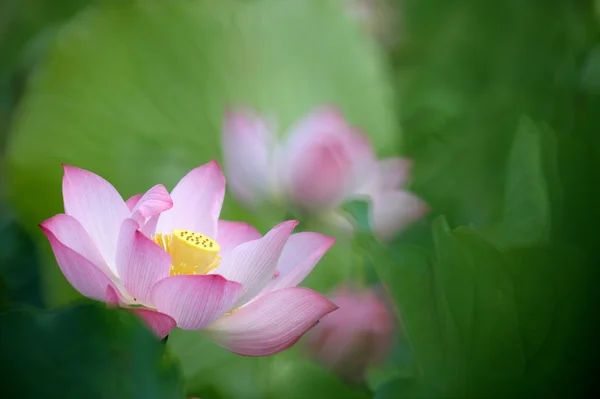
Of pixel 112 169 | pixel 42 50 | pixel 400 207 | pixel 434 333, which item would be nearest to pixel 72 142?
pixel 112 169

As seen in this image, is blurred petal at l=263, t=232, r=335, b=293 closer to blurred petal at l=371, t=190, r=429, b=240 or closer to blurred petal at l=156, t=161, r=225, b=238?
blurred petal at l=156, t=161, r=225, b=238

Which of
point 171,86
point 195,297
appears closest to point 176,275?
point 195,297

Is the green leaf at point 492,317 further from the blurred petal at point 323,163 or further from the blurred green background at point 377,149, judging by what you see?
the blurred petal at point 323,163

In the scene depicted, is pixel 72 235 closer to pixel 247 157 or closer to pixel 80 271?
pixel 80 271

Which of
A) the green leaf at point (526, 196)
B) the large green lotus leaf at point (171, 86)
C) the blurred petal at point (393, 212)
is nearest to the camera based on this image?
the green leaf at point (526, 196)

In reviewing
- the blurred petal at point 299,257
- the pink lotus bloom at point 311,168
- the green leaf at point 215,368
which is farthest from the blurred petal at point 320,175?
the blurred petal at point 299,257
